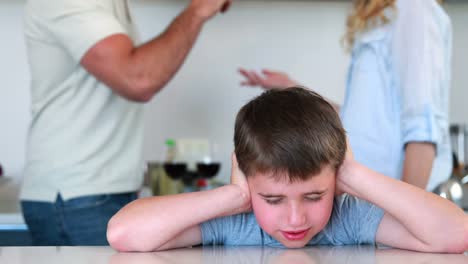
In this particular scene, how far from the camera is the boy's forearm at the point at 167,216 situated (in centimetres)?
105

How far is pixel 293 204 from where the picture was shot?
992mm

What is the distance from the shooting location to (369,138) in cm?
154

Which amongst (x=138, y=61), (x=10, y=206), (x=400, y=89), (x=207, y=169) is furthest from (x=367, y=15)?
(x=10, y=206)

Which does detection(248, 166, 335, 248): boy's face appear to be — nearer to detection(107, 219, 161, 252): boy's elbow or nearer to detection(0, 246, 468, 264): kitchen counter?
detection(0, 246, 468, 264): kitchen counter

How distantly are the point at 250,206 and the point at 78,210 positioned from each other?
526 millimetres

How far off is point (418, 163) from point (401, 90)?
16cm

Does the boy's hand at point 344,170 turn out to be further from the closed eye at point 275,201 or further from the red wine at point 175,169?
the red wine at point 175,169

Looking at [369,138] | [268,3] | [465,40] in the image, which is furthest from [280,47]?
[369,138]

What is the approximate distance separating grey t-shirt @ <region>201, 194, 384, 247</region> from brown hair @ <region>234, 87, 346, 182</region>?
10 cm

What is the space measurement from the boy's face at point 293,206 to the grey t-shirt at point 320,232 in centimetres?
7

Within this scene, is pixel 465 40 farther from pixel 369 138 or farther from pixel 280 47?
pixel 369 138

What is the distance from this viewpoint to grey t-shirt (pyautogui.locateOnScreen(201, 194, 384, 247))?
111cm

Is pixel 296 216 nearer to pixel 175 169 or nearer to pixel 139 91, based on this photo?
pixel 139 91

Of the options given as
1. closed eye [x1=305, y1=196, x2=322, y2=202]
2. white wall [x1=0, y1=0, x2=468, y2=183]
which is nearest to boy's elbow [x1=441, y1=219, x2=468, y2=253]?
closed eye [x1=305, y1=196, x2=322, y2=202]
